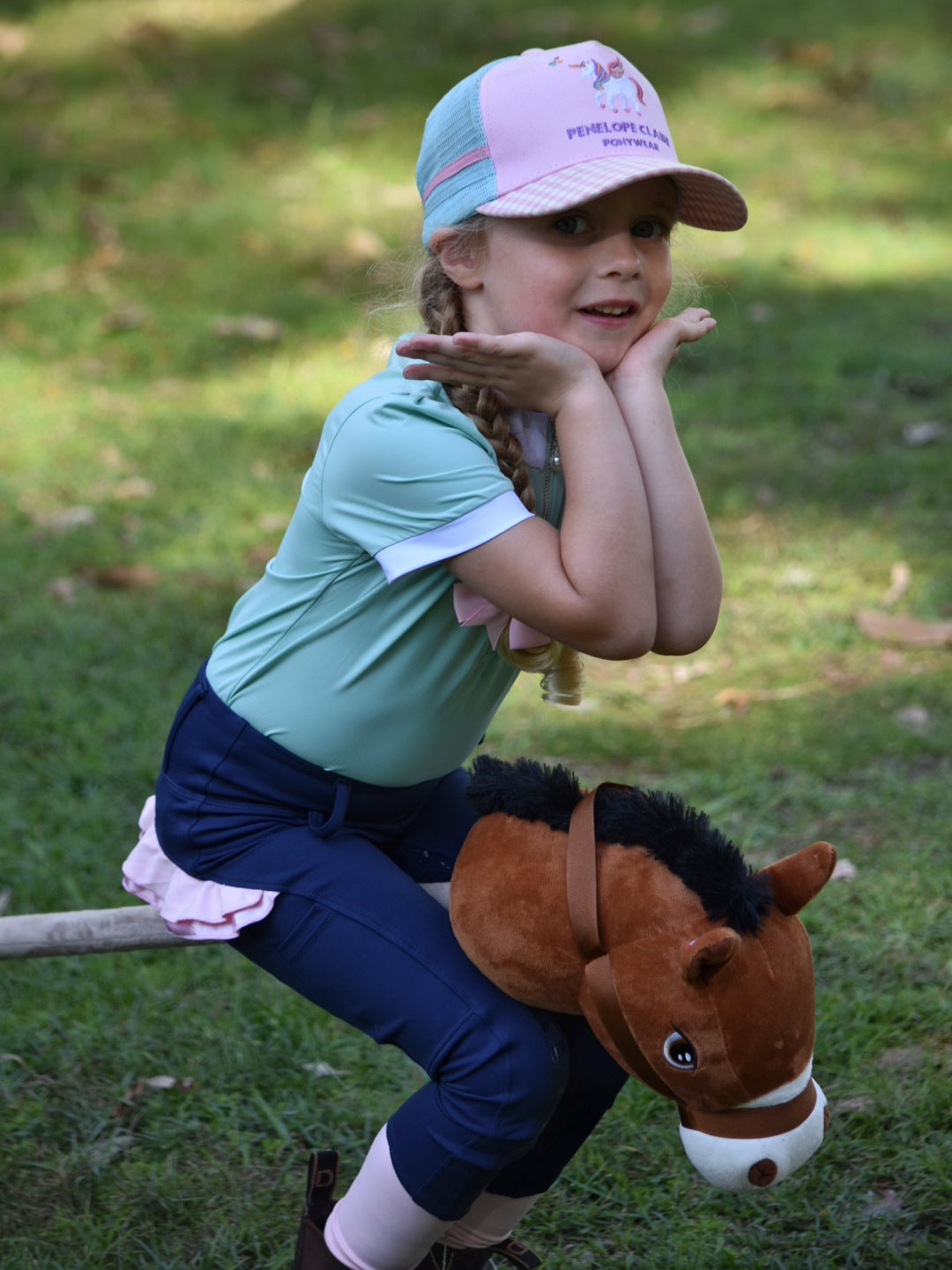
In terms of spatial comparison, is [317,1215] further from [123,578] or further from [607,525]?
[123,578]

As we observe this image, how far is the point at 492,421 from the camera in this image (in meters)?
1.76

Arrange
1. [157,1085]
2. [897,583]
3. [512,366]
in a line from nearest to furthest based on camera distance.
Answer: [512,366] < [157,1085] < [897,583]

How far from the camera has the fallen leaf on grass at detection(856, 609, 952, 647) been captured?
156 inches

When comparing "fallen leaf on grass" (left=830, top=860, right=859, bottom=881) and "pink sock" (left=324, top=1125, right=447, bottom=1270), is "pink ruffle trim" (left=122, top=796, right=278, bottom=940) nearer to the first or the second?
"pink sock" (left=324, top=1125, right=447, bottom=1270)

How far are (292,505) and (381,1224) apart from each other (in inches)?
128

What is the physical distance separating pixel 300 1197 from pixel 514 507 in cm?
128

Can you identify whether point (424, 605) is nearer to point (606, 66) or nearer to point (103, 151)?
point (606, 66)

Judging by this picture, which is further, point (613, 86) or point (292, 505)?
point (292, 505)

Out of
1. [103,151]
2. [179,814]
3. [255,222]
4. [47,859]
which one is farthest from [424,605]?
[103,151]

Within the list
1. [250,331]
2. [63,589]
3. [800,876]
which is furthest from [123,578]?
[800,876]

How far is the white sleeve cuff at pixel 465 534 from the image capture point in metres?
1.65

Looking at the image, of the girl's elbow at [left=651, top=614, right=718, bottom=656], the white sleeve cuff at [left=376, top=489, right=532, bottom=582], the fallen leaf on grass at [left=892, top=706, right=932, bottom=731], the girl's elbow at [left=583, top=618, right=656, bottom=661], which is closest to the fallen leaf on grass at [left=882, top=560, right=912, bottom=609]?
the fallen leaf on grass at [left=892, top=706, right=932, bottom=731]

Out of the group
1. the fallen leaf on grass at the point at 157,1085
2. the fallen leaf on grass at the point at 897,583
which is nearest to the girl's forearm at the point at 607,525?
the fallen leaf on grass at the point at 157,1085

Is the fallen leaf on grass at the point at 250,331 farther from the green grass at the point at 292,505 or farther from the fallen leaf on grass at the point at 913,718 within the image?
the fallen leaf on grass at the point at 913,718
